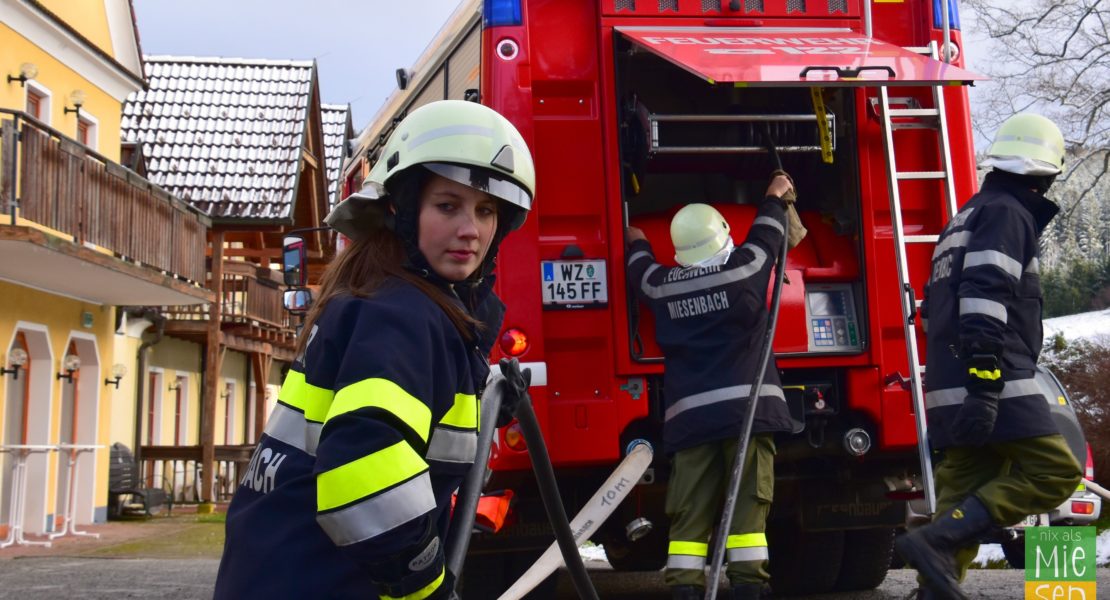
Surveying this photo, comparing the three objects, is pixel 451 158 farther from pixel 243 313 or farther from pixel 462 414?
pixel 243 313

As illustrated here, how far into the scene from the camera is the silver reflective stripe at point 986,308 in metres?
5.09

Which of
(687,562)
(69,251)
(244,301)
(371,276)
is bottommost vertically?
(687,562)

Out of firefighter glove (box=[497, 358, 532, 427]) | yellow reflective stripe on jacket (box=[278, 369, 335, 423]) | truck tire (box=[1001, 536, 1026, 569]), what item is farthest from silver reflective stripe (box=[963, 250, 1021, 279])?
truck tire (box=[1001, 536, 1026, 569])

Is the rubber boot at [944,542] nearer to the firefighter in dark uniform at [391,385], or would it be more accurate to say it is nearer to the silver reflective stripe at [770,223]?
the silver reflective stripe at [770,223]

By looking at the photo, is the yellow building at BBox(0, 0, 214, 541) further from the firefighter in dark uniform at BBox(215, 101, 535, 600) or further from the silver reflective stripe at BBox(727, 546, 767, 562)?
the firefighter in dark uniform at BBox(215, 101, 535, 600)

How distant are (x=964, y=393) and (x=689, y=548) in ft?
4.31

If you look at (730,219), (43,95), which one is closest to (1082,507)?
(730,219)

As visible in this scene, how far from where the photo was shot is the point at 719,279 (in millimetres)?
5883

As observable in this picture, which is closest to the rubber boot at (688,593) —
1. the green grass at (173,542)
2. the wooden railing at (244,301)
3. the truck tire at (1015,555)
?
the truck tire at (1015,555)

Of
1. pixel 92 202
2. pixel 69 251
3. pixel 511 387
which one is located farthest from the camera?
pixel 92 202

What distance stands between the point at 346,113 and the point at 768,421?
27892 mm

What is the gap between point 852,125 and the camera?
6430 mm

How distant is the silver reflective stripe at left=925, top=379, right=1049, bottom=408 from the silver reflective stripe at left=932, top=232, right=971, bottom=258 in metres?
0.57

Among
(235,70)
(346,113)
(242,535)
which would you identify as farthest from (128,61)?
(242,535)
